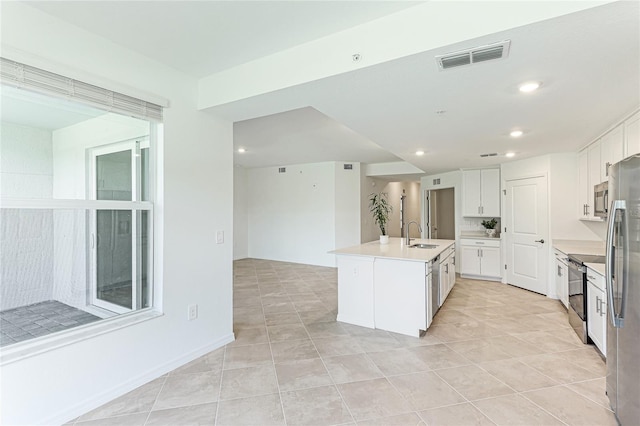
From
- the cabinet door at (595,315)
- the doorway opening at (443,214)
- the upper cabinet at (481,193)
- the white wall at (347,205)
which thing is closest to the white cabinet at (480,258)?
the upper cabinet at (481,193)

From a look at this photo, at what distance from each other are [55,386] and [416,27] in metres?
3.15

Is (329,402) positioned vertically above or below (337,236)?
below

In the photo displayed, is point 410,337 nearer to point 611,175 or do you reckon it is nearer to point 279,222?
point 611,175

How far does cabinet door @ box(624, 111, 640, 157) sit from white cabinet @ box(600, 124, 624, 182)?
0.10m

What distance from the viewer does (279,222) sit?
7992mm

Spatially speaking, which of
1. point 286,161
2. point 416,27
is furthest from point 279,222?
point 416,27

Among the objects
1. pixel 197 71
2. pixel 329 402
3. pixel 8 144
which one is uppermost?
pixel 197 71

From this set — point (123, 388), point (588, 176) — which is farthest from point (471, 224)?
point (123, 388)

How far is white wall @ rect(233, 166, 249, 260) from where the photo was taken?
26.8 feet

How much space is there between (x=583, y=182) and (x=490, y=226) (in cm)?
210

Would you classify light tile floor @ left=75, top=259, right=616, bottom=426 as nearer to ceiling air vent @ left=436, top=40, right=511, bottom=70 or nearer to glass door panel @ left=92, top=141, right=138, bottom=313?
glass door panel @ left=92, top=141, right=138, bottom=313

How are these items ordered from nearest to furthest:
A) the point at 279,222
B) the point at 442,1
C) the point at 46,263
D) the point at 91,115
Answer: the point at 442,1, the point at 46,263, the point at 91,115, the point at 279,222

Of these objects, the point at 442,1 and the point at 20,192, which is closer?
the point at 442,1

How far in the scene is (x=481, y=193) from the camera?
611 cm
